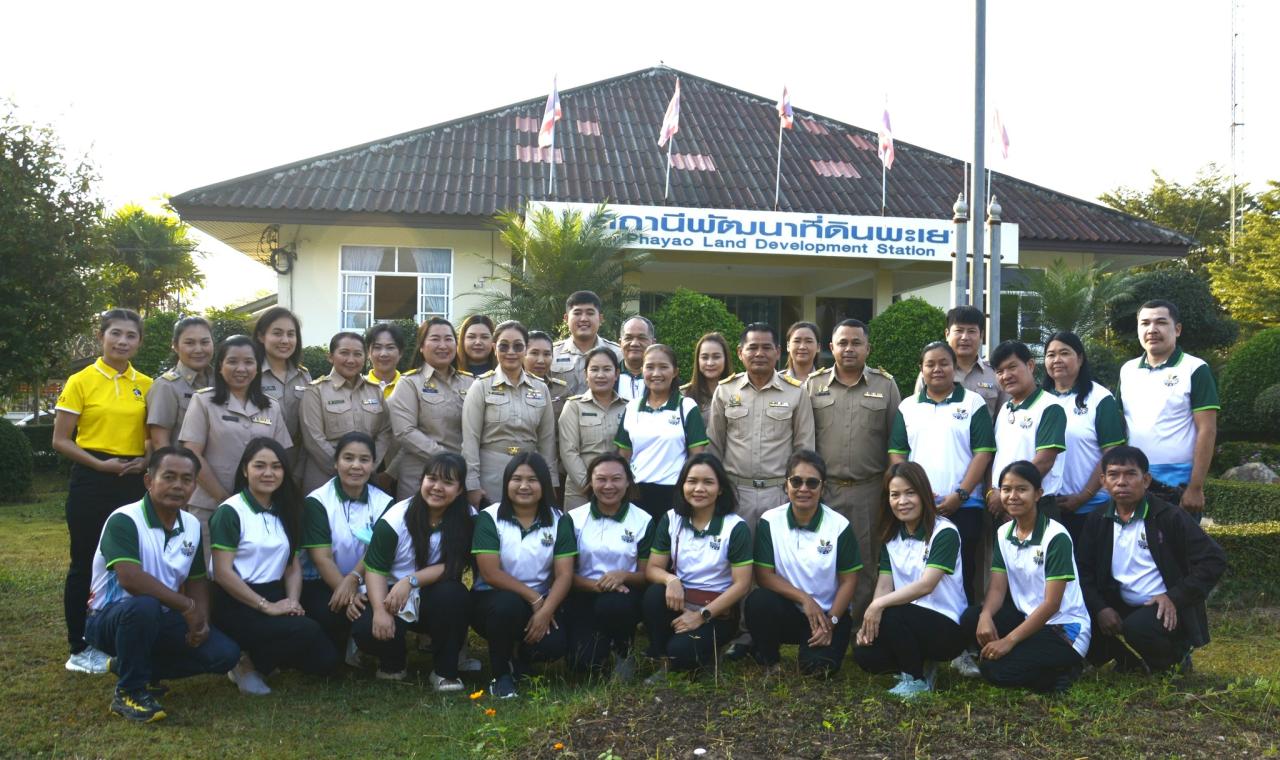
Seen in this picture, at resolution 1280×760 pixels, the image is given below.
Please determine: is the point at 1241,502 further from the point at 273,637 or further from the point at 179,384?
the point at 179,384

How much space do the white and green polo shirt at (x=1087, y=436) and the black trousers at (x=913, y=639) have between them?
105 cm

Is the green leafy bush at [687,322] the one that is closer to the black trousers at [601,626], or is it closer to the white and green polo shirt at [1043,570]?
the black trousers at [601,626]

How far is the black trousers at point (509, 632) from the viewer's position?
482 centimetres

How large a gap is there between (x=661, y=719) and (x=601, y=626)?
969 mm

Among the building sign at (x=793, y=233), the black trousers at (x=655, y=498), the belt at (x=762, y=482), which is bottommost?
the black trousers at (x=655, y=498)

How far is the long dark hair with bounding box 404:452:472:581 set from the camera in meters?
4.97

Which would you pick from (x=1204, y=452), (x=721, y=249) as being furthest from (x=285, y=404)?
(x=721, y=249)

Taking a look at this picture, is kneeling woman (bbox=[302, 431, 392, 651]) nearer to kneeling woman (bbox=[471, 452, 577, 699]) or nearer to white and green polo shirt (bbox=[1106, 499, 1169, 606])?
kneeling woman (bbox=[471, 452, 577, 699])

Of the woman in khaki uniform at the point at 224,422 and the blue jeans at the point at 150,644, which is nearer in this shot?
the blue jeans at the point at 150,644

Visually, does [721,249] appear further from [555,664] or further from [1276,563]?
[555,664]

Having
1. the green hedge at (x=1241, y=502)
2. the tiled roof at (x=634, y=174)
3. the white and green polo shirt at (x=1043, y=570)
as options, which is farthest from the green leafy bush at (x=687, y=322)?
the white and green polo shirt at (x=1043, y=570)

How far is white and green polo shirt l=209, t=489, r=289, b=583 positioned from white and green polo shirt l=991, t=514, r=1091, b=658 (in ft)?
11.2

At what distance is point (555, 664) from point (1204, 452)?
3425 mm

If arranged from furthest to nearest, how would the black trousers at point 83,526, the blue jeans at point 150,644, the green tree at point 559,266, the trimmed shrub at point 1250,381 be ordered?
the trimmed shrub at point 1250,381 → the green tree at point 559,266 → the black trousers at point 83,526 → the blue jeans at point 150,644
